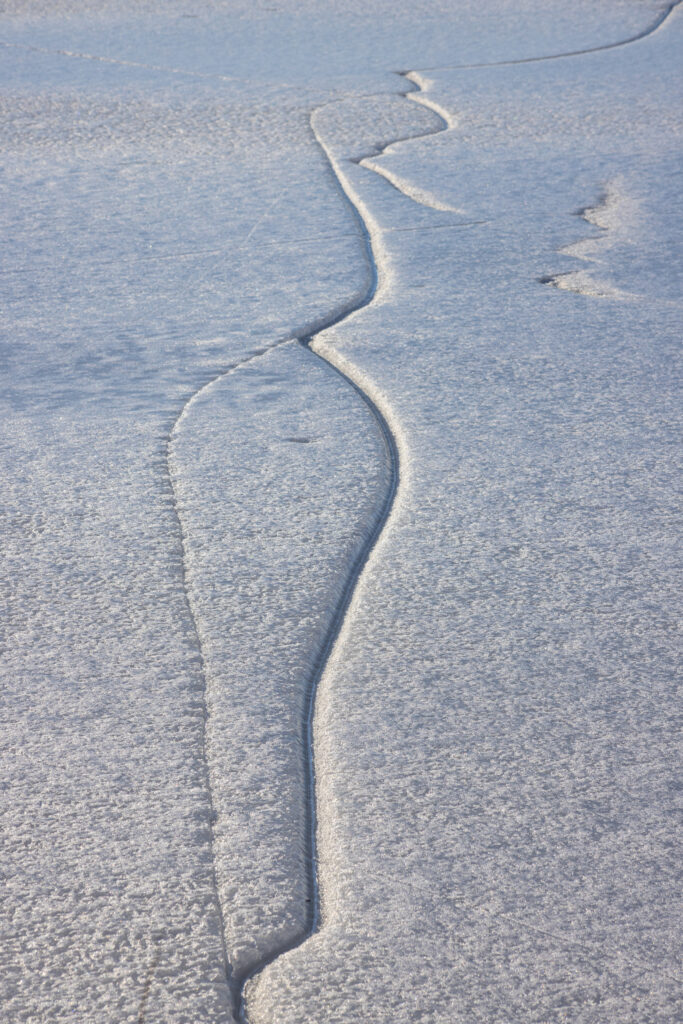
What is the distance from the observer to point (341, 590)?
4.92 ft

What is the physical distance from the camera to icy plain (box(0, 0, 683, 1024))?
979 millimetres

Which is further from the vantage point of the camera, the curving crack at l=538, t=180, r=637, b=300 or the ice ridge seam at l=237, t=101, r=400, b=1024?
the curving crack at l=538, t=180, r=637, b=300

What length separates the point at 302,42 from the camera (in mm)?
5199

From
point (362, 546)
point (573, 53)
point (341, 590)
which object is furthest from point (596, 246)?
point (573, 53)

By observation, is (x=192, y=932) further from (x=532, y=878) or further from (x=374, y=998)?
(x=532, y=878)

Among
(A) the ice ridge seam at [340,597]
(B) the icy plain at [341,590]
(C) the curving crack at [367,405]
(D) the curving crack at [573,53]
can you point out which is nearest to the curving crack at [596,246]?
(B) the icy plain at [341,590]

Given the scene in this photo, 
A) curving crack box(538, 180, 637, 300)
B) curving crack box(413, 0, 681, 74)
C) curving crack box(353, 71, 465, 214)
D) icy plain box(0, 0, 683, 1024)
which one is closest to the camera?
icy plain box(0, 0, 683, 1024)

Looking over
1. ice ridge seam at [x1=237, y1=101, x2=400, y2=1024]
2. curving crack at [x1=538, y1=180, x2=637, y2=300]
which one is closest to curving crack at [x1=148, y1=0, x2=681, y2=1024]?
ice ridge seam at [x1=237, y1=101, x2=400, y2=1024]

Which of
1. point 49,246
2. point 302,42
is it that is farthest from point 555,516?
point 302,42

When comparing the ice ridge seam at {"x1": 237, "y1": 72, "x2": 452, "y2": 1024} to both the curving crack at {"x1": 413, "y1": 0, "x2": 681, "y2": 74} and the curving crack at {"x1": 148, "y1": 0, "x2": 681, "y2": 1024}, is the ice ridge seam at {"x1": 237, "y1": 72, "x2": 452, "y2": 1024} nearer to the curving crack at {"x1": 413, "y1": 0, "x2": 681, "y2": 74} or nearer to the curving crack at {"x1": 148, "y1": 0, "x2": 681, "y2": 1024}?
the curving crack at {"x1": 148, "y1": 0, "x2": 681, "y2": 1024}

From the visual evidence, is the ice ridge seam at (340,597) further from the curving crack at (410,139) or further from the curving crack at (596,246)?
the curving crack at (596,246)

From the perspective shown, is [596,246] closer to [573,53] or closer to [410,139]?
[410,139]

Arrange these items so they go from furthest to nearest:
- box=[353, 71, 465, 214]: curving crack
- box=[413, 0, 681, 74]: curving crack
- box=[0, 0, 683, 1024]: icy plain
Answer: box=[413, 0, 681, 74]: curving crack, box=[353, 71, 465, 214]: curving crack, box=[0, 0, 683, 1024]: icy plain

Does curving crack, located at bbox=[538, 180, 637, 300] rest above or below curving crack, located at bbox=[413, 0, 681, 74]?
below
